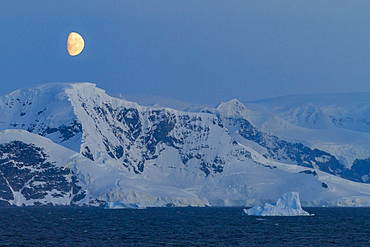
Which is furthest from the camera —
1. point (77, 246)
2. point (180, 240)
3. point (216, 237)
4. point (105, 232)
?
point (105, 232)

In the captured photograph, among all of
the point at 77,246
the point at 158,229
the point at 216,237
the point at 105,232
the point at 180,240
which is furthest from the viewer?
the point at 158,229

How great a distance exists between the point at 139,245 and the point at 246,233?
41492 millimetres

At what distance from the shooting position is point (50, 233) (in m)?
165

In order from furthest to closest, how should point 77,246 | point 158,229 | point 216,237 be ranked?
point 158,229 → point 216,237 → point 77,246

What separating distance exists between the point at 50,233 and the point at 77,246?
31.4m

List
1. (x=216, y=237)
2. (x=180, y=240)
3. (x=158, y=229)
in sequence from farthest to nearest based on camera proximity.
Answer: (x=158, y=229) → (x=216, y=237) → (x=180, y=240)

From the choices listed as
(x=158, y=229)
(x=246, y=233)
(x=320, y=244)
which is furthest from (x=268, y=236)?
(x=158, y=229)

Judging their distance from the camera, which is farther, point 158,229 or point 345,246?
point 158,229

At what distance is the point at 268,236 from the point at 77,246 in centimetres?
4973

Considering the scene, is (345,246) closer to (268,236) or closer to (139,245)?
(268,236)

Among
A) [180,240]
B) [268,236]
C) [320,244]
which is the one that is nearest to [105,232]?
[180,240]

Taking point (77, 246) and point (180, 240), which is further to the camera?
point (180, 240)

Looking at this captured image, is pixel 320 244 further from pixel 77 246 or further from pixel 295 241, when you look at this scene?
pixel 77 246

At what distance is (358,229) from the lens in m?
193
